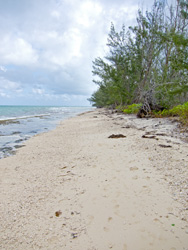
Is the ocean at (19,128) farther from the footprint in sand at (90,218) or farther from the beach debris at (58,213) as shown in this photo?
the footprint in sand at (90,218)

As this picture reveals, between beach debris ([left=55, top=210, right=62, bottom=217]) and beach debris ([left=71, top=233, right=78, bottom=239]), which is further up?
beach debris ([left=55, top=210, right=62, bottom=217])

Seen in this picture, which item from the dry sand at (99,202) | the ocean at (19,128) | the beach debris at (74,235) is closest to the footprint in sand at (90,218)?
the dry sand at (99,202)

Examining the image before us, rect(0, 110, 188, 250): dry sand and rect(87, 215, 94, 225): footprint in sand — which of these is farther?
rect(87, 215, 94, 225): footprint in sand

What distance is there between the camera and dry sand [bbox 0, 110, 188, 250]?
5.78 ft

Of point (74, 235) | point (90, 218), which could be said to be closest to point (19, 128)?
point (90, 218)

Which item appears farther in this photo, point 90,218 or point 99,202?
point 99,202

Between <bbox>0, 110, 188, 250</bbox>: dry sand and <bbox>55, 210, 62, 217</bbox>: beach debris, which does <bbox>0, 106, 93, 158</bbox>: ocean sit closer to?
<bbox>0, 110, 188, 250</bbox>: dry sand

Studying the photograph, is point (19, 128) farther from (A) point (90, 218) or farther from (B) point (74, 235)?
(B) point (74, 235)

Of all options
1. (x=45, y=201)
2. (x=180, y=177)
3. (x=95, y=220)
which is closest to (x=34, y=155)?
(x=45, y=201)

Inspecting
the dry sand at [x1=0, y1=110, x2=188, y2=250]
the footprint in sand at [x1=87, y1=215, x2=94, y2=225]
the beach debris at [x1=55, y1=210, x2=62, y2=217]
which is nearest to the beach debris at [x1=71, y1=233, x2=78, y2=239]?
the dry sand at [x1=0, y1=110, x2=188, y2=250]

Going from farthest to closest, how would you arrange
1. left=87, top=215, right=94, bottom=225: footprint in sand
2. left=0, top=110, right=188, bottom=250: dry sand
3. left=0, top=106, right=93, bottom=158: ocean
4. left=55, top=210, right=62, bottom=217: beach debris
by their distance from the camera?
left=0, top=106, right=93, bottom=158: ocean
left=55, top=210, right=62, bottom=217: beach debris
left=87, top=215, right=94, bottom=225: footprint in sand
left=0, top=110, right=188, bottom=250: dry sand

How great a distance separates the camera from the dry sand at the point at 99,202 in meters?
1.76

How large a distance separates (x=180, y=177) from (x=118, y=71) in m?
16.7

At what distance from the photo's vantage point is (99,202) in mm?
2375
